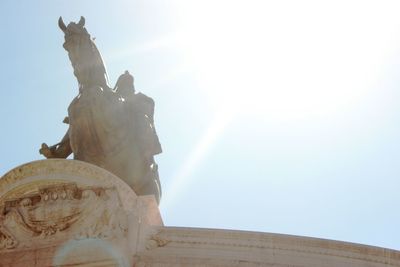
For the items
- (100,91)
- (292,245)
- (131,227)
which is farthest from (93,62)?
(292,245)

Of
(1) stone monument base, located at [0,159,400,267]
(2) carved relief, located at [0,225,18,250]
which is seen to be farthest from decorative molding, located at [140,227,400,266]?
(2) carved relief, located at [0,225,18,250]

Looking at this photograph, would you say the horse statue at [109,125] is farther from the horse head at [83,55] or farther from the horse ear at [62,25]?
the horse ear at [62,25]

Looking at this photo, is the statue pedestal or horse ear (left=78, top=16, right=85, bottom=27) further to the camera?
horse ear (left=78, top=16, right=85, bottom=27)

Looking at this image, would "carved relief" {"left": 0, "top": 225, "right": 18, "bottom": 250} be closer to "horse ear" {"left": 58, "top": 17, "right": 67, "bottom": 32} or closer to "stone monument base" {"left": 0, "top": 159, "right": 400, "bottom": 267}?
"stone monument base" {"left": 0, "top": 159, "right": 400, "bottom": 267}

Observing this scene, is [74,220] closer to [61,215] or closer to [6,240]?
[61,215]

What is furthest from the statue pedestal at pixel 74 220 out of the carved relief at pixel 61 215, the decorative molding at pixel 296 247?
the decorative molding at pixel 296 247

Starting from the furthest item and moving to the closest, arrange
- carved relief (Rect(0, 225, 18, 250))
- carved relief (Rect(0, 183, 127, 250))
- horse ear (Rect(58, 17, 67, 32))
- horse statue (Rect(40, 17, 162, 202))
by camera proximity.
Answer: horse ear (Rect(58, 17, 67, 32)), horse statue (Rect(40, 17, 162, 202)), carved relief (Rect(0, 225, 18, 250)), carved relief (Rect(0, 183, 127, 250))

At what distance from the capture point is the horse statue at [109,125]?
46.2ft

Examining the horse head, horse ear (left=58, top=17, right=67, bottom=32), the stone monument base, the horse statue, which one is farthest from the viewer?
horse ear (left=58, top=17, right=67, bottom=32)

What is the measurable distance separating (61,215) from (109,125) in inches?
120

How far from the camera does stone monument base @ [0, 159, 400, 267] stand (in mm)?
10891

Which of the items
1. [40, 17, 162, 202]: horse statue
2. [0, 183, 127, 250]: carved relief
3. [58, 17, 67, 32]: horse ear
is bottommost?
[0, 183, 127, 250]: carved relief

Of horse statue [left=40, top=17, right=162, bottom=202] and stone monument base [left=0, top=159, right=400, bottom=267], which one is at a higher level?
horse statue [left=40, top=17, right=162, bottom=202]

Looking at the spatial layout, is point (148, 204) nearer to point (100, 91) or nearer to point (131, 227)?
point (131, 227)
